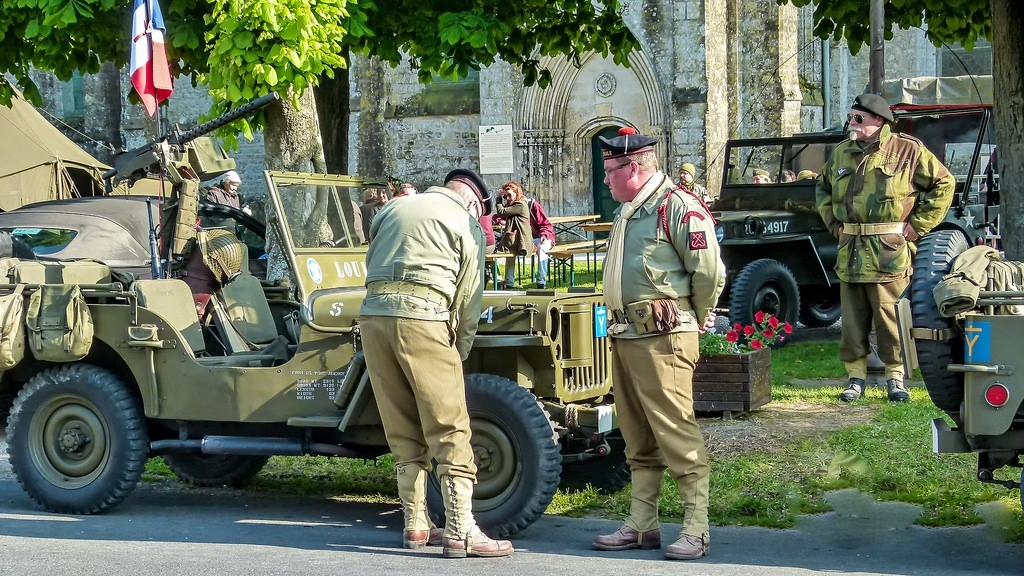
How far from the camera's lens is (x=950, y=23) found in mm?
10680

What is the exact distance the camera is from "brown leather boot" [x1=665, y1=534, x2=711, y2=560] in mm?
5566

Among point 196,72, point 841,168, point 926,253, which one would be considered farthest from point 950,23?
point 196,72

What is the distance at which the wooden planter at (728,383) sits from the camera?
8.75 metres

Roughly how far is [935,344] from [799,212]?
7941 millimetres

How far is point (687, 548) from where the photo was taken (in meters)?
5.57

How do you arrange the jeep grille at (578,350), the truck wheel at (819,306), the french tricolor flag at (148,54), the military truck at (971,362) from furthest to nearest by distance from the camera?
the truck wheel at (819,306) → the french tricolor flag at (148,54) → the jeep grille at (578,350) → the military truck at (971,362)

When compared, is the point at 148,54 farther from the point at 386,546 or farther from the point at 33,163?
the point at 33,163

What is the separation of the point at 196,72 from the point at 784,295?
5869 mm

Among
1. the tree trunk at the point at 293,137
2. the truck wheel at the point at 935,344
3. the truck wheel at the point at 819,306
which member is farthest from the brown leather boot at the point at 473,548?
the truck wheel at the point at 819,306

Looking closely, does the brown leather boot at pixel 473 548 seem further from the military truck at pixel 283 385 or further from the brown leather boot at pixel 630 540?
the brown leather boot at pixel 630 540

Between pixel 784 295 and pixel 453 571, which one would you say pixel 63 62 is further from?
pixel 453 571

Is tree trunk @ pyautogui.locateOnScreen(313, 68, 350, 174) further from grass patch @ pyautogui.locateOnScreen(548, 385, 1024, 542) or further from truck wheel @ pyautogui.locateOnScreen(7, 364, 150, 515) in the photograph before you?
grass patch @ pyautogui.locateOnScreen(548, 385, 1024, 542)

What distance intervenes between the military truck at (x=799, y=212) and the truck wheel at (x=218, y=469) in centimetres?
591

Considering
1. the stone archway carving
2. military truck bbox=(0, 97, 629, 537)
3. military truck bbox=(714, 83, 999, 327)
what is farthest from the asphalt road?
the stone archway carving
